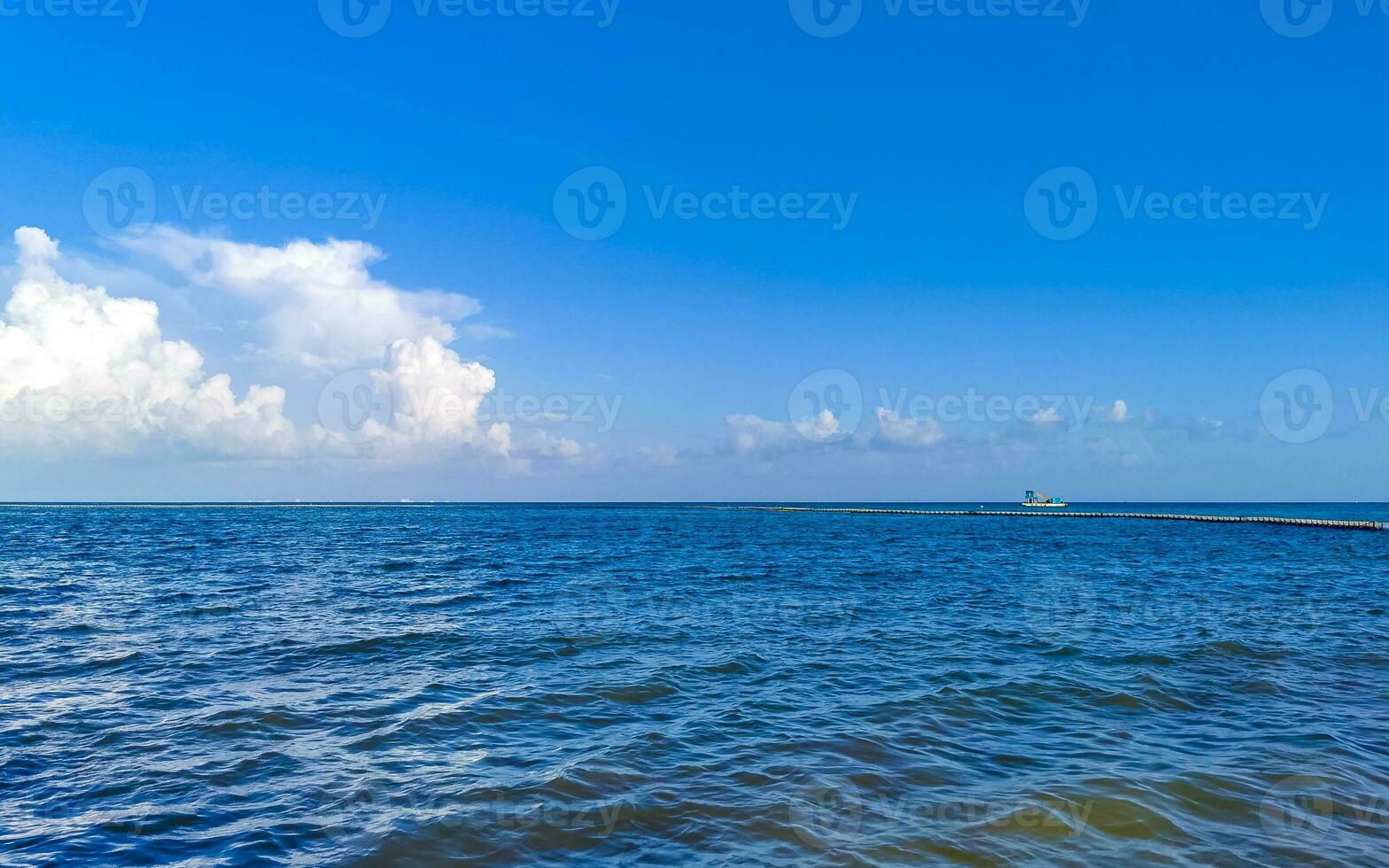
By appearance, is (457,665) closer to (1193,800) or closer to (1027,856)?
(1027,856)

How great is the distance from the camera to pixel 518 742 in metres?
12.8

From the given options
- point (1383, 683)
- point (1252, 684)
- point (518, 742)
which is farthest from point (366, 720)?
point (1383, 683)

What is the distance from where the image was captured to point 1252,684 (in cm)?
1659

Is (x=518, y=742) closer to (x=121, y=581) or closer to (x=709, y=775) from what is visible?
(x=709, y=775)

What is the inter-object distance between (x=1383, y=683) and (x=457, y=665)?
20925 millimetres

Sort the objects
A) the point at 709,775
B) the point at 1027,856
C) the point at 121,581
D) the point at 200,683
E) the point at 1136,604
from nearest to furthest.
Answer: the point at 1027,856 → the point at 709,775 → the point at 200,683 → the point at 1136,604 → the point at 121,581

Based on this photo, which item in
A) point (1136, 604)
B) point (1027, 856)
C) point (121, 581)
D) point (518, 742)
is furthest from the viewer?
point (121, 581)

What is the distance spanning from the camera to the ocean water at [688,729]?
922cm

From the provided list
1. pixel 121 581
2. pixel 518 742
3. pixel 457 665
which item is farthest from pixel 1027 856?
pixel 121 581

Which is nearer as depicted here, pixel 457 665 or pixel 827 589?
pixel 457 665

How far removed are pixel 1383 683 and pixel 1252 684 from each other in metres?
3.00

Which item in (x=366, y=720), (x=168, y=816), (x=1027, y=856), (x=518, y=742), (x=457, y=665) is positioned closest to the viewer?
(x=1027, y=856)

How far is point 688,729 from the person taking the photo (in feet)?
44.1

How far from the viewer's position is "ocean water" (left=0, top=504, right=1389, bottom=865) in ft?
30.2
